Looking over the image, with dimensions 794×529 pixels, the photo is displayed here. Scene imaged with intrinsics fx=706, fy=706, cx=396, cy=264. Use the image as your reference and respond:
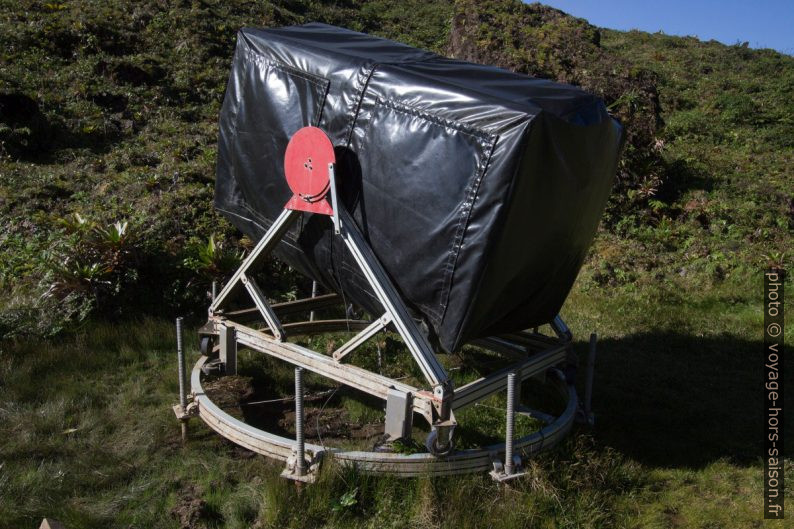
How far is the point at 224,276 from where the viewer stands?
8.73m

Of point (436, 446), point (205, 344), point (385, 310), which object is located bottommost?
point (436, 446)

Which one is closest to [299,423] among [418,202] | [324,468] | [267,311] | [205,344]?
[324,468]

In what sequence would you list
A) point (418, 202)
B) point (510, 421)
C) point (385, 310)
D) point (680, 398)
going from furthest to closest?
point (680, 398), point (385, 310), point (418, 202), point (510, 421)

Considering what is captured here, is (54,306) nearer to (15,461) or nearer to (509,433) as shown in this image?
(15,461)

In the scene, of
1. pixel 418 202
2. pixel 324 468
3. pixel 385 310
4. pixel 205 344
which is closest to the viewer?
pixel 418 202

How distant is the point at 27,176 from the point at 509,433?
Result: 9.50 meters

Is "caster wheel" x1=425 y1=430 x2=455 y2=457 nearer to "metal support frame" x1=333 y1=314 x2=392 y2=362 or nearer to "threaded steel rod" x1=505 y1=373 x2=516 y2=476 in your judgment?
"threaded steel rod" x1=505 y1=373 x2=516 y2=476

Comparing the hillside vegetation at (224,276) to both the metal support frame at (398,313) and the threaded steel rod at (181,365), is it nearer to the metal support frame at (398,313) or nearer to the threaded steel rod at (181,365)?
the threaded steel rod at (181,365)

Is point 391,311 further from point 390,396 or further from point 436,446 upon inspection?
point 436,446

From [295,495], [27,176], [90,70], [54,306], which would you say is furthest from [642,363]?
[90,70]

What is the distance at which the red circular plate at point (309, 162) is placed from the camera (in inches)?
190

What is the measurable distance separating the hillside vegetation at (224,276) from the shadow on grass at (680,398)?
3cm

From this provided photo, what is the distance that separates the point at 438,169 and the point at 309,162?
0.99 metres

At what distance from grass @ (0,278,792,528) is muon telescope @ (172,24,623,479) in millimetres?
236
